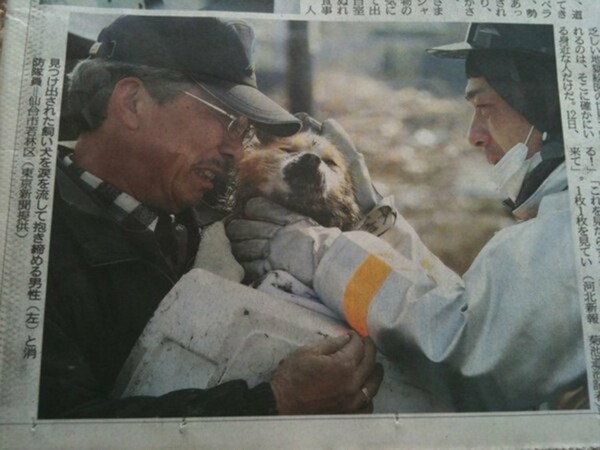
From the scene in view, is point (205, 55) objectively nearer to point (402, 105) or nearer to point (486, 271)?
point (402, 105)

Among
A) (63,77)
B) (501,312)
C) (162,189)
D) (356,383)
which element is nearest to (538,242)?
(501,312)

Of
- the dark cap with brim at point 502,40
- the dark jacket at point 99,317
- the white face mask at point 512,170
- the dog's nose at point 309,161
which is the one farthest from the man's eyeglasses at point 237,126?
the white face mask at point 512,170

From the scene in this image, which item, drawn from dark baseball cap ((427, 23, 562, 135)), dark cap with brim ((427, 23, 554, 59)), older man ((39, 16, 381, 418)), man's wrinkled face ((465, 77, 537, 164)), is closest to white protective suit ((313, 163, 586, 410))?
older man ((39, 16, 381, 418))

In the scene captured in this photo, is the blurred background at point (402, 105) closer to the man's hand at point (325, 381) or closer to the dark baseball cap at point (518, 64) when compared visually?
the dark baseball cap at point (518, 64)

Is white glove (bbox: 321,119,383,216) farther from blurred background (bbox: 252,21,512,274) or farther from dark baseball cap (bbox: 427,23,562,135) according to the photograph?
dark baseball cap (bbox: 427,23,562,135)

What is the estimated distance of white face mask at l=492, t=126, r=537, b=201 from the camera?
158cm

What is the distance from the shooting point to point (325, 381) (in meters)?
1.41

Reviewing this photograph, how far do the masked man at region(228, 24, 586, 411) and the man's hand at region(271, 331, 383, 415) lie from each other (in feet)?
0.25

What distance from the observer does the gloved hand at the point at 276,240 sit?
1.50 metres

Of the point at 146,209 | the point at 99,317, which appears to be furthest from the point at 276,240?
the point at 99,317

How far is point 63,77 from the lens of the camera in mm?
1553

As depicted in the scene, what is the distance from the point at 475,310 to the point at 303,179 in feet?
1.67

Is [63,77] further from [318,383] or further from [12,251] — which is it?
[318,383]

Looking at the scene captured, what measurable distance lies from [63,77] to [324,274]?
2.59ft
